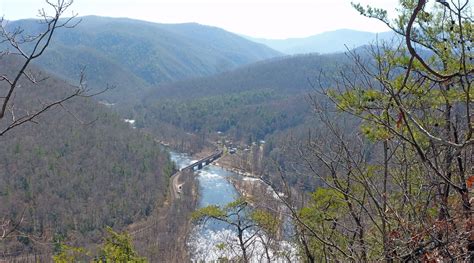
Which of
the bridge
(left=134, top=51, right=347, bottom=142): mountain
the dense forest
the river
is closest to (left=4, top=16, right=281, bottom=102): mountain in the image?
the dense forest

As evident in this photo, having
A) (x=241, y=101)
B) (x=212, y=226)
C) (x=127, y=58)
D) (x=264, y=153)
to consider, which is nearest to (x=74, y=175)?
(x=212, y=226)

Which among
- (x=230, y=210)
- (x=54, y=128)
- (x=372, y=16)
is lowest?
(x=54, y=128)

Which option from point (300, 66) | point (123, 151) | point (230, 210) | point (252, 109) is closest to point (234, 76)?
point (300, 66)


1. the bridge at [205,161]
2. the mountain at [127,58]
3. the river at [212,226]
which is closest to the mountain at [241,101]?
the bridge at [205,161]

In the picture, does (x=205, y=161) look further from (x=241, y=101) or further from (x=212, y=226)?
(x=241, y=101)

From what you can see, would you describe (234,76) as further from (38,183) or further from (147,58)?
(38,183)

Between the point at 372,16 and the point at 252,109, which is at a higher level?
the point at 372,16

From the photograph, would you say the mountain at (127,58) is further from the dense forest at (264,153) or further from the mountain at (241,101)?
the mountain at (241,101)

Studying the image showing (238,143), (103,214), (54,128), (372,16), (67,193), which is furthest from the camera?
(238,143)

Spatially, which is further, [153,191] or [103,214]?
[153,191]
